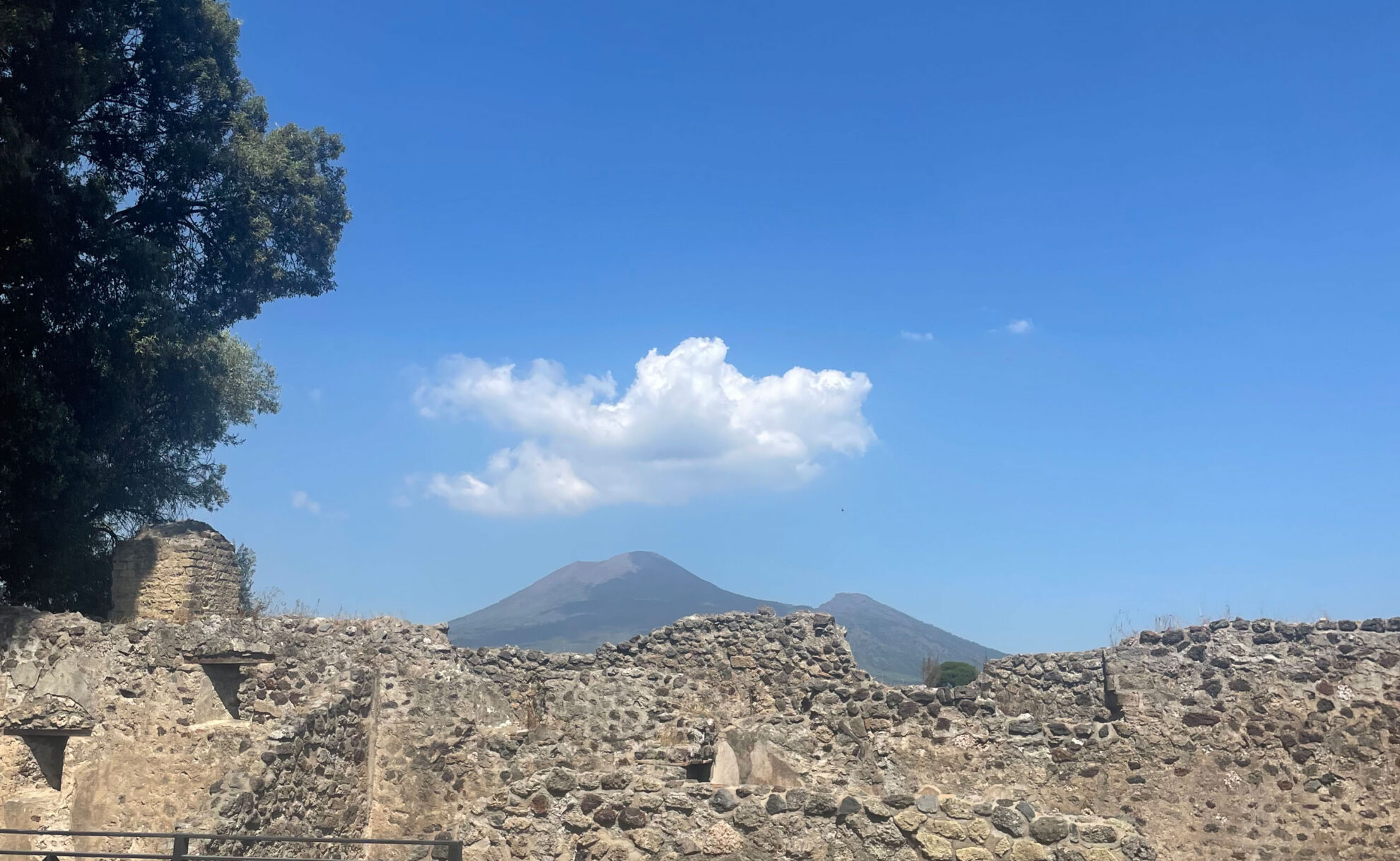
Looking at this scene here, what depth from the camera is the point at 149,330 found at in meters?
16.8

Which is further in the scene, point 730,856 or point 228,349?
point 228,349

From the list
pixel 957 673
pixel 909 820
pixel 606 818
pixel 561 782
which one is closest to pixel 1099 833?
pixel 909 820

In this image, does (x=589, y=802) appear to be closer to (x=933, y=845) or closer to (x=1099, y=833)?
(x=933, y=845)

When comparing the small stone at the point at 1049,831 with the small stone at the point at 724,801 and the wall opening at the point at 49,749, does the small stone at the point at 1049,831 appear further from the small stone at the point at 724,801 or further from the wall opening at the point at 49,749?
the wall opening at the point at 49,749

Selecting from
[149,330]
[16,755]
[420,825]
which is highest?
[149,330]

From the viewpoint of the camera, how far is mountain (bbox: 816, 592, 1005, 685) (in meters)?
107

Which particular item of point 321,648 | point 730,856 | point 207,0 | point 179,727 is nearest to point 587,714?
point 321,648

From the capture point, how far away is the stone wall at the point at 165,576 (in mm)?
14773

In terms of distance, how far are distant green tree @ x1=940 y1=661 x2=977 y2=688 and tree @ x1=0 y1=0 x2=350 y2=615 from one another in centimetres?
2856

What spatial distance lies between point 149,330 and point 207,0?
796cm

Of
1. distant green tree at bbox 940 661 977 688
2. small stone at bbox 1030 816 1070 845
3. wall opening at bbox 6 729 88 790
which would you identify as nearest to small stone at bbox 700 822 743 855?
small stone at bbox 1030 816 1070 845

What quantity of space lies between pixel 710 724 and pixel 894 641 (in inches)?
4664

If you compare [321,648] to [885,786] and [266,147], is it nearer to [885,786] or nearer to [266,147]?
[885,786]

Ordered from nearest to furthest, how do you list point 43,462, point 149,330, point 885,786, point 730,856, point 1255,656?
point 730,856 → point 1255,656 → point 885,786 → point 43,462 → point 149,330
